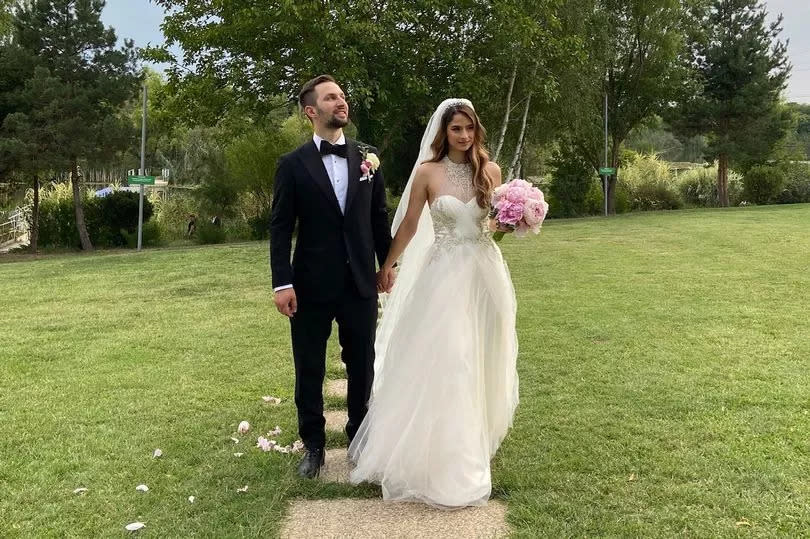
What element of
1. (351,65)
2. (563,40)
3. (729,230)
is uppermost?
(563,40)

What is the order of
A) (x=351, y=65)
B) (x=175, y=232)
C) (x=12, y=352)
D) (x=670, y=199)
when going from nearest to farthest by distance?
(x=12, y=352)
(x=351, y=65)
(x=175, y=232)
(x=670, y=199)

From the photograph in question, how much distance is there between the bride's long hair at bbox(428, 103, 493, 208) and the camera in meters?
3.55

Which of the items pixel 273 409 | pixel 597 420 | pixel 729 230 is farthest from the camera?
pixel 729 230

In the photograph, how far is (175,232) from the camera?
26.9m

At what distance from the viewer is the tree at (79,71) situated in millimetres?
22625

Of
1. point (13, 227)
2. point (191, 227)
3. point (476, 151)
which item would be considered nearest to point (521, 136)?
point (191, 227)

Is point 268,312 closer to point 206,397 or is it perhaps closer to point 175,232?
point 206,397

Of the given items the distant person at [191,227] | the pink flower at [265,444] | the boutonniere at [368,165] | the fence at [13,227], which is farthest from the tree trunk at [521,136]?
the fence at [13,227]

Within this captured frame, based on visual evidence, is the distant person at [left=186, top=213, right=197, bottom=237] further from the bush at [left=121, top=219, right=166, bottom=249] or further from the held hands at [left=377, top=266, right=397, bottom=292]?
the held hands at [left=377, top=266, right=397, bottom=292]

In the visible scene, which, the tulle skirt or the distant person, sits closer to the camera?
the tulle skirt

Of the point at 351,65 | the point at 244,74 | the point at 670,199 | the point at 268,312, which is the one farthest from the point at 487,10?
the point at 670,199

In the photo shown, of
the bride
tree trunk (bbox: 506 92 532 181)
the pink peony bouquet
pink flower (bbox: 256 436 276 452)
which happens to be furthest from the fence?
the pink peony bouquet

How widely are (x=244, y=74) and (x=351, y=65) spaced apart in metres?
3.45

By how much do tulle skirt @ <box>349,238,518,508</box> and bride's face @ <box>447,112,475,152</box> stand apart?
0.55 metres
